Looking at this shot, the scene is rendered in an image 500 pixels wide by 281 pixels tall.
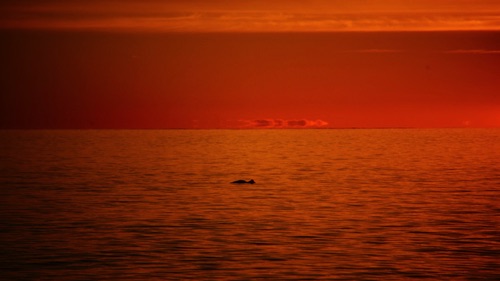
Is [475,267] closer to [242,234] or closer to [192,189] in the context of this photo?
[242,234]

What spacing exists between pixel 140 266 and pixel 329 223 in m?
12.2

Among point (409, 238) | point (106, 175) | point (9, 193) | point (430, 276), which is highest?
point (106, 175)

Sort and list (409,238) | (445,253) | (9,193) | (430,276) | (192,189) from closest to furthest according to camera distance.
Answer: (430,276) < (445,253) < (409,238) < (9,193) < (192,189)

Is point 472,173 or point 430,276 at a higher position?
point 472,173

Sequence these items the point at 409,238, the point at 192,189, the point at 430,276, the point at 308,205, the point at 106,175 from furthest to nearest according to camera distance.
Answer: the point at 106,175
the point at 192,189
the point at 308,205
the point at 409,238
the point at 430,276

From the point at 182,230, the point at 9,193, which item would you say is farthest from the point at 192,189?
the point at 182,230

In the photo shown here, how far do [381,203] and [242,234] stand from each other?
14718 mm

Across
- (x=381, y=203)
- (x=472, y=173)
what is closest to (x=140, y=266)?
(x=381, y=203)

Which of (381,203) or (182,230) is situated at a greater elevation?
(381,203)

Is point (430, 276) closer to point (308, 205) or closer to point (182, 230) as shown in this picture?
point (182, 230)

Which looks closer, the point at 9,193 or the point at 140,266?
the point at 140,266

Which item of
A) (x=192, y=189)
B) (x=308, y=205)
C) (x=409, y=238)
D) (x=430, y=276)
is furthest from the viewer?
(x=192, y=189)

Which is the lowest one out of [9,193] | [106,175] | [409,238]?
[409,238]

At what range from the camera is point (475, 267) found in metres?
28.8
